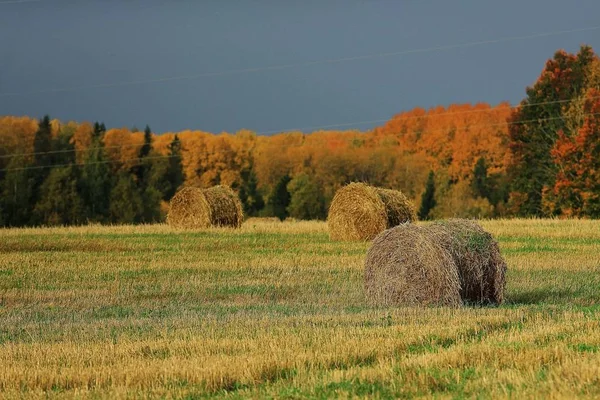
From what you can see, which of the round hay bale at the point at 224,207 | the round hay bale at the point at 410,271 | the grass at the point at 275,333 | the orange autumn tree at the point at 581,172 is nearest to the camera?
the grass at the point at 275,333

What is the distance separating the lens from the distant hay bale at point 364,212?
31.4 meters

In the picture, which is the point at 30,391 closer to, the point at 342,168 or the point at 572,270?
the point at 572,270

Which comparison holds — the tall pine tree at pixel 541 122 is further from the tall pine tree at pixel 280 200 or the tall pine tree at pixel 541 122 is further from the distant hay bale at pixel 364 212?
the distant hay bale at pixel 364 212

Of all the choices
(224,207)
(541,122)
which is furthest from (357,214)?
(541,122)

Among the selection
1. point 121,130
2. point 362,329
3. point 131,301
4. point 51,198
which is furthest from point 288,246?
point 121,130

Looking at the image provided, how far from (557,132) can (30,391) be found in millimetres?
49663

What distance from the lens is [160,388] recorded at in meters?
8.78

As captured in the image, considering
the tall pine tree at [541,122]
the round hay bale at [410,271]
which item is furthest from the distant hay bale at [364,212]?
the tall pine tree at [541,122]

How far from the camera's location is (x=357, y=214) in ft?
104

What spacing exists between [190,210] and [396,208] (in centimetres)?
860

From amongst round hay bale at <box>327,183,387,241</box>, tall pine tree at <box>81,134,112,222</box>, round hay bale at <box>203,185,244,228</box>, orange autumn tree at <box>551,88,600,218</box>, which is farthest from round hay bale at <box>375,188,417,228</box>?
tall pine tree at <box>81,134,112,222</box>

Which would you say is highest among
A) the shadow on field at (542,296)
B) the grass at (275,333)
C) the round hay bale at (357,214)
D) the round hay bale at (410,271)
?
the round hay bale at (357,214)

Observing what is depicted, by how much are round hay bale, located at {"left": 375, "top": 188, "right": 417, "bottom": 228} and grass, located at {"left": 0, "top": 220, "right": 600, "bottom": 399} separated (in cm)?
671

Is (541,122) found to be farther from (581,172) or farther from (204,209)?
(204,209)
